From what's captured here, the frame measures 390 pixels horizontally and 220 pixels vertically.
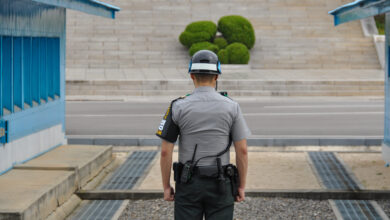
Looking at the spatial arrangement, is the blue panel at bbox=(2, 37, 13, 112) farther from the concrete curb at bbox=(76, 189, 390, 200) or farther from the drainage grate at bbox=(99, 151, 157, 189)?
the drainage grate at bbox=(99, 151, 157, 189)

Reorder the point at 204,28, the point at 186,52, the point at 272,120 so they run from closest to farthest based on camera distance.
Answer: the point at 272,120 → the point at 204,28 → the point at 186,52

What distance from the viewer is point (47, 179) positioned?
745 centimetres

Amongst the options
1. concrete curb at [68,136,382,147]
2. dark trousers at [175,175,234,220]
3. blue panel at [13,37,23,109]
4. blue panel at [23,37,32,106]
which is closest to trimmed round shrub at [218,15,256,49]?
concrete curb at [68,136,382,147]

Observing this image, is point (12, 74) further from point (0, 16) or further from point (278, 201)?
point (278, 201)

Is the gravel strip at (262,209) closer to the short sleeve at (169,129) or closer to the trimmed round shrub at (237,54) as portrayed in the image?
the short sleeve at (169,129)

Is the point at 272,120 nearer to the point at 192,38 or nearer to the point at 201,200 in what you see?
the point at 201,200

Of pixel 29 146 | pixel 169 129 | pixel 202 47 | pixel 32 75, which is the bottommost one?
pixel 29 146

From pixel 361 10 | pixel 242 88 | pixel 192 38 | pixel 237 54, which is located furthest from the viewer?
pixel 192 38

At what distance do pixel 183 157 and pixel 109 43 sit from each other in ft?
83.9

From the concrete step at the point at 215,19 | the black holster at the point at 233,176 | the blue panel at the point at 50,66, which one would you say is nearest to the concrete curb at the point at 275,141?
the blue panel at the point at 50,66

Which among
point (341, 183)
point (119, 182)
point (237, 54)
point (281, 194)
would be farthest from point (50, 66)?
point (237, 54)

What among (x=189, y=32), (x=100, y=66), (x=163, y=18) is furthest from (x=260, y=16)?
(x=100, y=66)

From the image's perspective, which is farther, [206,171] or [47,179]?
[47,179]

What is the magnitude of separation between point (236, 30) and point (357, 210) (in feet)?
66.7
